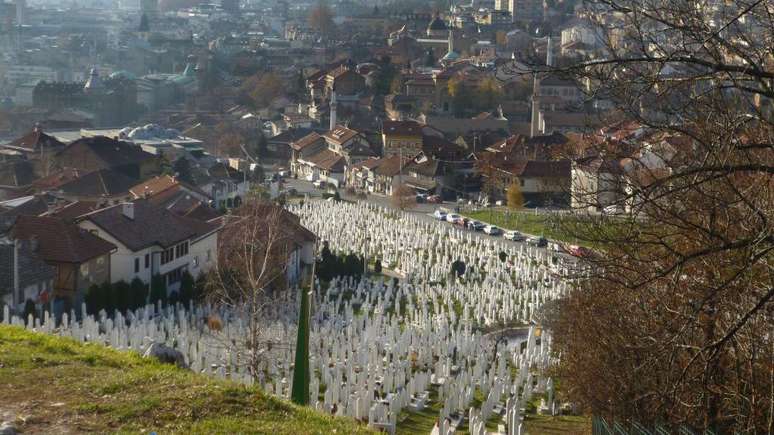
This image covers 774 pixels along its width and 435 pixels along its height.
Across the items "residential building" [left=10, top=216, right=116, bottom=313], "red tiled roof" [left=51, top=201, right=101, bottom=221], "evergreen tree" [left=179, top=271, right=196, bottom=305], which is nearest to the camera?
"residential building" [left=10, top=216, right=116, bottom=313]

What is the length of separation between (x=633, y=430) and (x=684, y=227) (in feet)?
8.53

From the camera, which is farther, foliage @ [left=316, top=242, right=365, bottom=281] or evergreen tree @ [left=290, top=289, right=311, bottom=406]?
foliage @ [left=316, top=242, right=365, bottom=281]

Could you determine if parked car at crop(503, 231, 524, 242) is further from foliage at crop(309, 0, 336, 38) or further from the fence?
foliage at crop(309, 0, 336, 38)

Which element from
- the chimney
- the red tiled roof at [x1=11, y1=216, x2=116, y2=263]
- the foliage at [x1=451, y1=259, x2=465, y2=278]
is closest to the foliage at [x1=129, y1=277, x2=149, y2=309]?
the red tiled roof at [x1=11, y1=216, x2=116, y2=263]

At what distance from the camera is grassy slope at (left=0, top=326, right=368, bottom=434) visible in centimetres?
632

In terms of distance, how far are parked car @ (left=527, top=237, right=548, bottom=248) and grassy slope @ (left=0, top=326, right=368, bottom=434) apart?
18.4 metres

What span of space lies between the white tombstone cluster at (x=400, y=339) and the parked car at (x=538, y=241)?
1546 mm

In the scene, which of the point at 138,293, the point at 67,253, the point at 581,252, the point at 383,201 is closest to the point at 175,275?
the point at 138,293

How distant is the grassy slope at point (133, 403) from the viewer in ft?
20.7

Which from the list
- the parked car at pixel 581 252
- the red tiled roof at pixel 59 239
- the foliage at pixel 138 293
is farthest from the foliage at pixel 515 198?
the parked car at pixel 581 252

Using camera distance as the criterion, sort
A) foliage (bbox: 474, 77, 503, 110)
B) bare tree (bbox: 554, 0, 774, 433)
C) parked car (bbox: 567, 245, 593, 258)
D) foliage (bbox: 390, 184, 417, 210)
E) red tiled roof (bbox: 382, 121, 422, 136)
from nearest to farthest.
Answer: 1. bare tree (bbox: 554, 0, 774, 433)
2. parked car (bbox: 567, 245, 593, 258)
3. foliage (bbox: 390, 184, 417, 210)
4. red tiled roof (bbox: 382, 121, 422, 136)
5. foliage (bbox: 474, 77, 503, 110)

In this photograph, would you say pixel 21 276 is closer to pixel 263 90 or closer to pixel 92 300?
pixel 92 300

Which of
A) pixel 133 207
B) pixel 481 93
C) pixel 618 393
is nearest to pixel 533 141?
pixel 481 93

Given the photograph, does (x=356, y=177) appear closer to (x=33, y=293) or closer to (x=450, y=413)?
(x=33, y=293)
